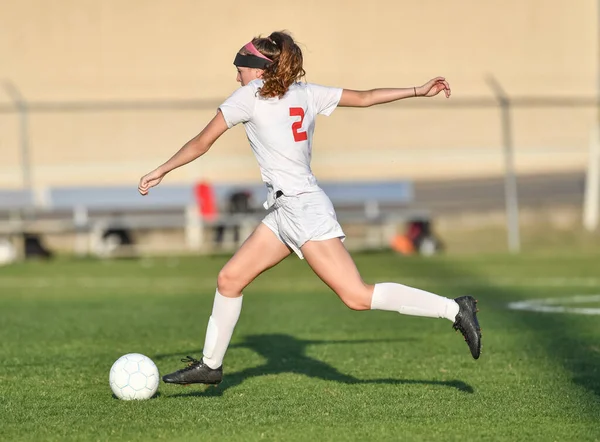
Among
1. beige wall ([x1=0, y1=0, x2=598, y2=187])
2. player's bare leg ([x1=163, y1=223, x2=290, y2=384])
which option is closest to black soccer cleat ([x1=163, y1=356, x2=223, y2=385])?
player's bare leg ([x1=163, y1=223, x2=290, y2=384])

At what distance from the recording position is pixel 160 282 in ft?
50.2

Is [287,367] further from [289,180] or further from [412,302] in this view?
[289,180]

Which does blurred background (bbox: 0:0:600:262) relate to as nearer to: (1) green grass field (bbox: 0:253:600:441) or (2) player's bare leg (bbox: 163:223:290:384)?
(1) green grass field (bbox: 0:253:600:441)

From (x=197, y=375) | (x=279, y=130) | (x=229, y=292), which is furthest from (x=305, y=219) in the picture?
(x=197, y=375)

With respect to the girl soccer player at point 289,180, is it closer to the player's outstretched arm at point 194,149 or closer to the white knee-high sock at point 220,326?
the player's outstretched arm at point 194,149

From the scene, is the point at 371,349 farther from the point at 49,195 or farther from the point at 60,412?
the point at 49,195

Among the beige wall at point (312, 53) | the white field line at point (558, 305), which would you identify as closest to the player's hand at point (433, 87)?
the white field line at point (558, 305)

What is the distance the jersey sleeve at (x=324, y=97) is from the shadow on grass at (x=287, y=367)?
5.66ft

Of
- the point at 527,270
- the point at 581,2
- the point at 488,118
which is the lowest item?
the point at 527,270

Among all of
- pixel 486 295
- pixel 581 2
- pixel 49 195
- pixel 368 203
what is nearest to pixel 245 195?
pixel 368 203

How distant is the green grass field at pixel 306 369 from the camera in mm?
5305

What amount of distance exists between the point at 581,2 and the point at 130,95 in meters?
15.1

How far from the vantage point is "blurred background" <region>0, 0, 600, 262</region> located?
819 inches

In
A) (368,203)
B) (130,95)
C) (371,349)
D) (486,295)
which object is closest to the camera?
(371,349)
